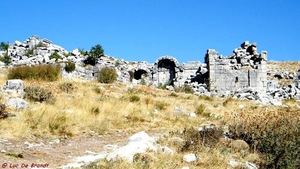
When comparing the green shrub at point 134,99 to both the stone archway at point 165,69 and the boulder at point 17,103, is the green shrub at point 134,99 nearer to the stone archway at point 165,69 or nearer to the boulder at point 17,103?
the boulder at point 17,103

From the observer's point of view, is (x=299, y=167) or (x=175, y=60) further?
(x=175, y=60)

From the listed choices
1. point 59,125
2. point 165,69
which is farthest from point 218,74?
point 59,125

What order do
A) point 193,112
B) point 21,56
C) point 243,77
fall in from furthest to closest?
1. point 21,56
2. point 243,77
3. point 193,112

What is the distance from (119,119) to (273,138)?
459 cm

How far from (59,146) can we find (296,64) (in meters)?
46.7

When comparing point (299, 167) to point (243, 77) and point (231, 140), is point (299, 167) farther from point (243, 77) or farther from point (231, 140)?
point (243, 77)

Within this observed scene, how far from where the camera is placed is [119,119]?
10195mm

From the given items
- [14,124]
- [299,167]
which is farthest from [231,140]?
[14,124]

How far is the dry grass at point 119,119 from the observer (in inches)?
242

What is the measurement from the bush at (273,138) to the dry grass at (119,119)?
365 mm

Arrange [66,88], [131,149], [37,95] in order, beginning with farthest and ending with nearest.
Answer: [66,88]
[37,95]
[131,149]

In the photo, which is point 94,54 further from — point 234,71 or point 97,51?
point 234,71

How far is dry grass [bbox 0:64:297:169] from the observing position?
20.1 feet

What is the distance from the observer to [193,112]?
12.5 metres
